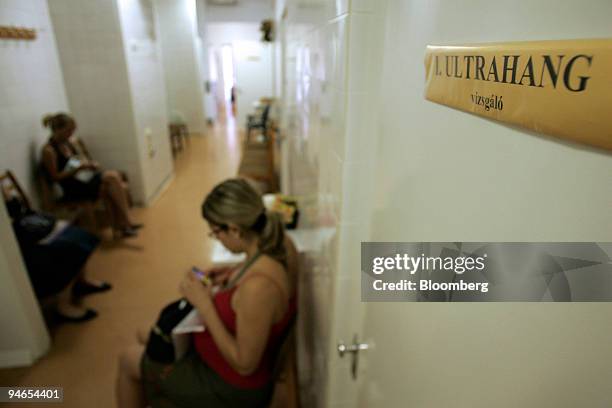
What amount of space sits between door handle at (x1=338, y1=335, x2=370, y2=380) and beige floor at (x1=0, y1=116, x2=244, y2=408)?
0.73 metres

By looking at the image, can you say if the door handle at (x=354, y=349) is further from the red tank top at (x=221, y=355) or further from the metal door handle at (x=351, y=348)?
the red tank top at (x=221, y=355)

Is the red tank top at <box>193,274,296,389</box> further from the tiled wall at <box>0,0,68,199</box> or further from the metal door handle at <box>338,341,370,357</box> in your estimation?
the tiled wall at <box>0,0,68,199</box>

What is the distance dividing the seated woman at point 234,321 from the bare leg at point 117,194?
250cm

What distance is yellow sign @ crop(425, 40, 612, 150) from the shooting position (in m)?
0.24

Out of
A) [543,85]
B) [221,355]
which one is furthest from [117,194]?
[543,85]

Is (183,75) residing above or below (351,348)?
above

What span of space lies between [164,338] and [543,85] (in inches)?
57.1

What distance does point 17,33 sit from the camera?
2.73 metres

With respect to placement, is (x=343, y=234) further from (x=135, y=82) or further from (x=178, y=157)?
(x=178, y=157)

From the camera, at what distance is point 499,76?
0.34 metres

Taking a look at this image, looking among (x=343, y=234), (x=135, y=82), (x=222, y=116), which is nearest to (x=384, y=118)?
(x=343, y=234)

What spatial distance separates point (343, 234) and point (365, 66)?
38 cm

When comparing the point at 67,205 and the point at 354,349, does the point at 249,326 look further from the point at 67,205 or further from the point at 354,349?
the point at 67,205

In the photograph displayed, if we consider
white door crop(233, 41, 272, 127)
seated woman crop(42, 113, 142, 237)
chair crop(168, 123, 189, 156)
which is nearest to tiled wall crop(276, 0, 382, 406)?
seated woman crop(42, 113, 142, 237)
